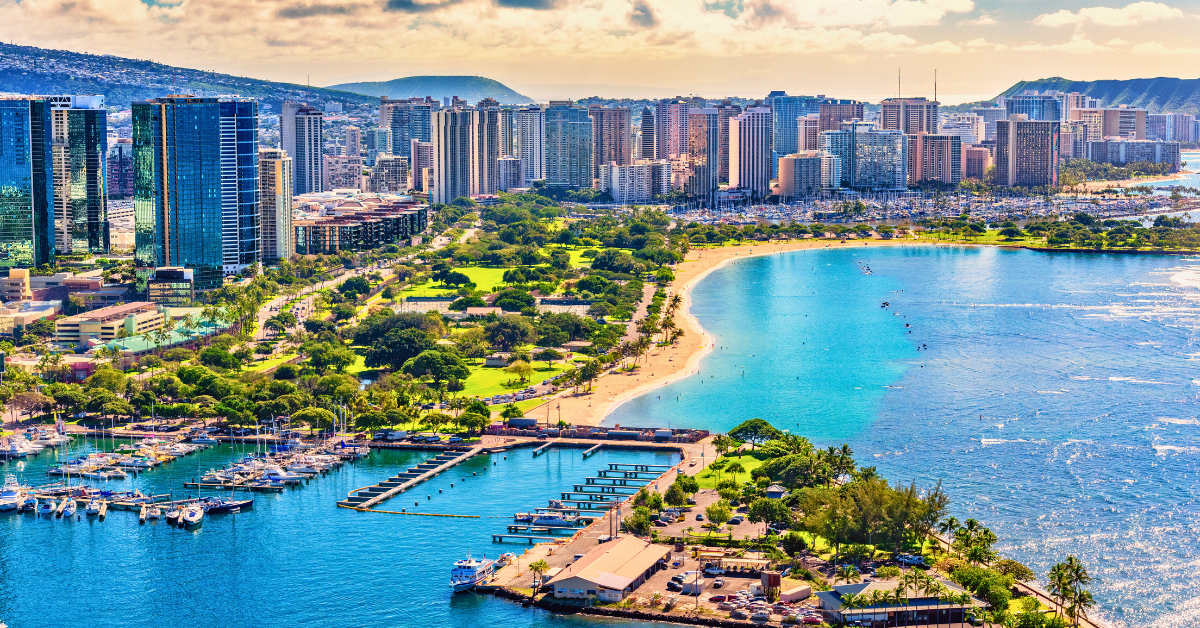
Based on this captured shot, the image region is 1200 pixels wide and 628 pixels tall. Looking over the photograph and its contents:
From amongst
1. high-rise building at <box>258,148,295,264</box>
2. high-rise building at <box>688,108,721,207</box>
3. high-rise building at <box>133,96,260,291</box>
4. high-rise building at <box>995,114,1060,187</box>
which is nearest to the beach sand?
high-rise building at <box>258,148,295,264</box>

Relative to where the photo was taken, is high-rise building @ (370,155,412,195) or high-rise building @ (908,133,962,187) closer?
high-rise building @ (370,155,412,195)

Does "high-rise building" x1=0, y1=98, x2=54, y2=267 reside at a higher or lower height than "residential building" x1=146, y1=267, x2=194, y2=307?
higher

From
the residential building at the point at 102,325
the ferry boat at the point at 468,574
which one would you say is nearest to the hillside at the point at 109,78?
the residential building at the point at 102,325

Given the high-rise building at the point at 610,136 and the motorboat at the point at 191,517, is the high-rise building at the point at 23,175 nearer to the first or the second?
the motorboat at the point at 191,517

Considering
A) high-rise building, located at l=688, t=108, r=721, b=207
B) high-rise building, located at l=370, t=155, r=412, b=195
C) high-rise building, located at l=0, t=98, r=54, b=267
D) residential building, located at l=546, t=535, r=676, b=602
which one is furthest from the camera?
high-rise building, located at l=688, t=108, r=721, b=207

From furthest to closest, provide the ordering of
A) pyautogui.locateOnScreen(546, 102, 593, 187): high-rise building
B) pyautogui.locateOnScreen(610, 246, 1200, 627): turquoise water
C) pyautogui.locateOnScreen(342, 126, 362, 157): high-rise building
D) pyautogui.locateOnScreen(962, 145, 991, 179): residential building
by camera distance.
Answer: pyautogui.locateOnScreen(342, 126, 362, 157): high-rise building, pyautogui.locateOnScreen(962, 145, 991, 179): residential building, pyautogui.locateOnScreen(546, 102, 593, 187): high-rise building, pyautogui.locateOnScreen(610, 246, 1200, 627): turquoise water

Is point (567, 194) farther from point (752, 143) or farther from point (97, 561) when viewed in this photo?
point (97, 561)

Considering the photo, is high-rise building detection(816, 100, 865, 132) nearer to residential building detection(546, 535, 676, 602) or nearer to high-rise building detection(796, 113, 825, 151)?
high-rise building detection(796, 113, 825, 151)
